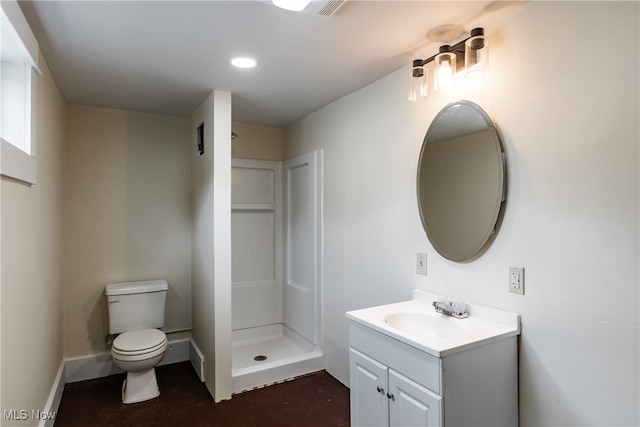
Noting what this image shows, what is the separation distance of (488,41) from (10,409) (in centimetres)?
273

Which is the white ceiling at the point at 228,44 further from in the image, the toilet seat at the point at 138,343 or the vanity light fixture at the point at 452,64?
the toilet seat at the point at 138,343

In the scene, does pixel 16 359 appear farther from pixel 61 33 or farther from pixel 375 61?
pixel 375 61

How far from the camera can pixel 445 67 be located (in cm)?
185

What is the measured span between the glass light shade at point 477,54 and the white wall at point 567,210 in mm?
105

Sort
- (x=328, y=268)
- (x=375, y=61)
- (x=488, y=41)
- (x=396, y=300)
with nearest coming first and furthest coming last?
(x=488, y=41), (x=375, y=61), (x=396, y=300), (x=328, y=268)

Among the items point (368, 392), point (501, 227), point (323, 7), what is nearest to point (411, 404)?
point (368, 392)

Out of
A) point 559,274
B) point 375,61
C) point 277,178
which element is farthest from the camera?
point 277,178

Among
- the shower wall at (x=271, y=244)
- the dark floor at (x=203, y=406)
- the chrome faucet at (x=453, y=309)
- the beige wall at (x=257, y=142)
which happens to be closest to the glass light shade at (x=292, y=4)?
the chrome faucet at (x=453, y=309)

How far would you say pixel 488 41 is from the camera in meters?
1.77

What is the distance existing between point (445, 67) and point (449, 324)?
1.30 metres

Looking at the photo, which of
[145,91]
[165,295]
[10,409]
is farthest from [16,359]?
[145,91]

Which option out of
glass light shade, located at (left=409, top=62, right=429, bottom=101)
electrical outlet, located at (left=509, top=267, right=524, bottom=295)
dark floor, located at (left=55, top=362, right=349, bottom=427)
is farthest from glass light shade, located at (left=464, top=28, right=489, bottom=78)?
dark floor, located at (left=55, top=362, right=349, bottom=427)

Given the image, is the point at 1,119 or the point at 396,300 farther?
the point at 396,300

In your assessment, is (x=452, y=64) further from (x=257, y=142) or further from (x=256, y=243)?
(x=256, y=243)
